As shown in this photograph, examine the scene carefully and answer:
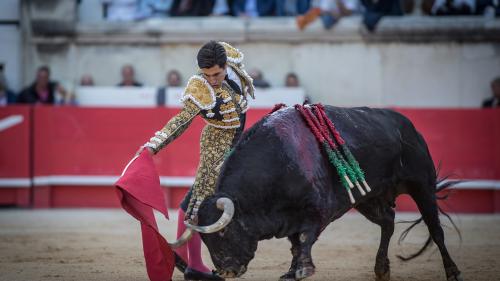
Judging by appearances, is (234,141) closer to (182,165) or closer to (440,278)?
(440,278)

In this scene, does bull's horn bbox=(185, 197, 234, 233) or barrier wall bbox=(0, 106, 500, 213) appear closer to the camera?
bull's horn bbox=(185, 197, 234, 233)

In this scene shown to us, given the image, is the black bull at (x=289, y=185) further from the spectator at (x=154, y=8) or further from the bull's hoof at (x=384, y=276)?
the spectator at (x=154, y=8)

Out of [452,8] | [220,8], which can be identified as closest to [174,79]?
[220,8]

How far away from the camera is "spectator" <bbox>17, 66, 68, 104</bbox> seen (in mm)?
9312

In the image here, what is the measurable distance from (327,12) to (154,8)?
1973mm

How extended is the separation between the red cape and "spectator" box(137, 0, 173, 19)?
6086 mm

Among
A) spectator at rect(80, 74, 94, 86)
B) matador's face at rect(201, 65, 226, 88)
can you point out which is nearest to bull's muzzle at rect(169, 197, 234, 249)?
matador's face at rect(201, 65, 226, 88)

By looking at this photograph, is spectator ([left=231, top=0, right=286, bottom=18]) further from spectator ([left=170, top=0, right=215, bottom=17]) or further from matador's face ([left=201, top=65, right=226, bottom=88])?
matador's face ([left=201, top=65, right=226, bottom=88])

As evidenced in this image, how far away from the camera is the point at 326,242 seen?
264 inches

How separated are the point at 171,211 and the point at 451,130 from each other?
278 centimetres

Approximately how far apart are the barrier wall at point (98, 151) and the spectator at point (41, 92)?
37cm

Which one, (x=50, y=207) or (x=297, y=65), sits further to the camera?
(x=297, y=65)

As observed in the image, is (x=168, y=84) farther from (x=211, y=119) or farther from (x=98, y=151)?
(x=211, y=119)

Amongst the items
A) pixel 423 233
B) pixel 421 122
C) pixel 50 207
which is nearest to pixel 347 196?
pixel 423 233
